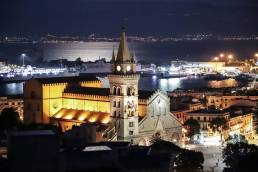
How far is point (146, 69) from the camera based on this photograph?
403 feet

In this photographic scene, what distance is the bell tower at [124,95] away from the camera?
32625mm

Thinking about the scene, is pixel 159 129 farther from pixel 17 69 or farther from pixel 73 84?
pixel 17 69

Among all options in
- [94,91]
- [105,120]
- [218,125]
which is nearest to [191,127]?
[218,125]

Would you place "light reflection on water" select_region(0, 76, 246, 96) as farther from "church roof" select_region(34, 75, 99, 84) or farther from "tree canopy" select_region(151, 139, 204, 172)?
"tree canopy" select_region(151, 139, 204, 172)

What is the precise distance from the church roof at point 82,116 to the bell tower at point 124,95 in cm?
86

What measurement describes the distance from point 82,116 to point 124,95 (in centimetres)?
304

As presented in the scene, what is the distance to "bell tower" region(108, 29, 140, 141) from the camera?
32625 millimetres

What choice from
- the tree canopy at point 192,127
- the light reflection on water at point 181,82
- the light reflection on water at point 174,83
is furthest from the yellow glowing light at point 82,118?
the light reflection on water at point 181,82

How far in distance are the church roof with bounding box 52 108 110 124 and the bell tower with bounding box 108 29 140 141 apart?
863 mm

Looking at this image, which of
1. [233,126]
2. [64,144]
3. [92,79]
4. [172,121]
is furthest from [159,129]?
[64,144]

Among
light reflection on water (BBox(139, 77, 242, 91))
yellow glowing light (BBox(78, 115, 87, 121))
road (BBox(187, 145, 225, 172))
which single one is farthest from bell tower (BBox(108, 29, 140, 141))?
light reflection on water (BBox(139, 77, 242, 91))

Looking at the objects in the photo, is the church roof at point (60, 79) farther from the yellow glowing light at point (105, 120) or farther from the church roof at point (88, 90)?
the yellow glowing light at point (105, 120)

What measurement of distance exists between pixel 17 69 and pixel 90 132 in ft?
297

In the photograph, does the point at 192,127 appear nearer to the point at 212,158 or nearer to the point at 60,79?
the point at 212,158
